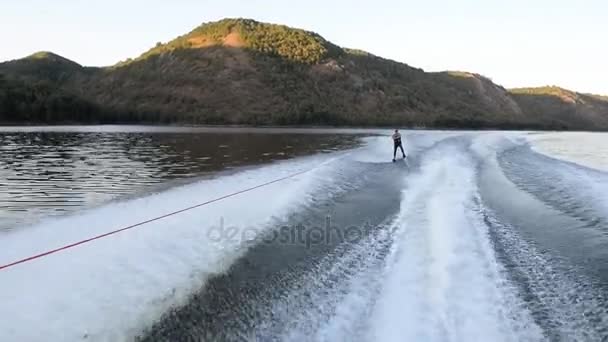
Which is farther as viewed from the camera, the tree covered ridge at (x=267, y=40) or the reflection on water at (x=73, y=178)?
the tree covered ridge at (x=267, y=40)

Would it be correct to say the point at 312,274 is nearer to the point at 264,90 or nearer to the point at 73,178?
the point at 73,178

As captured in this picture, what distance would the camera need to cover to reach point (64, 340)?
3.45 metres

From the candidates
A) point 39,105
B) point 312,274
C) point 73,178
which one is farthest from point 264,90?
point 312,274

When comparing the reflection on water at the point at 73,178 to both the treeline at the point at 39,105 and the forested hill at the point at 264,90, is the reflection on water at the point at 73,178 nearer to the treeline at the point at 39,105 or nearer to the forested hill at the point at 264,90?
the treeline at the point at 39,105

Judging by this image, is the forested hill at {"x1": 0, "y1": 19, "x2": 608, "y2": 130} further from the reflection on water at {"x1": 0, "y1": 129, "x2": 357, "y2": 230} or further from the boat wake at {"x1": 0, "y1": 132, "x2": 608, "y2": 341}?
the boat wake at {"x1": 0, "y1": 132, "x2": 608, "y2": 341}

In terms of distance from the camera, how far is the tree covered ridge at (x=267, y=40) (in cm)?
14388

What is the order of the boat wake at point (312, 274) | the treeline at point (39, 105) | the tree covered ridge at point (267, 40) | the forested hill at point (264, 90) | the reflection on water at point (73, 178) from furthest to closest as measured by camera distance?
the tree covered ridge at point (267, 40)
the forested hill at point (264, 90)
the treeline at point (39, 105)
the reflection on water at point (73, 178)
the boat wake at point (312, 274)

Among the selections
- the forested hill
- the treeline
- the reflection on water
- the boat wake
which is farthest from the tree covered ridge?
the boat wake

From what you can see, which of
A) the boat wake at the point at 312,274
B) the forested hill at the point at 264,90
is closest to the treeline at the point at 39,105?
the forested hill at the point at 264,90

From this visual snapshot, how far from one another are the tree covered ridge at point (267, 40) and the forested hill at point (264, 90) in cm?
35

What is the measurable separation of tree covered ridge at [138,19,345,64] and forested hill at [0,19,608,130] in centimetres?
35

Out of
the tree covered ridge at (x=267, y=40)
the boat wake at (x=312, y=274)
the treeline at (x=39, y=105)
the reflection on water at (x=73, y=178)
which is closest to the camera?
the boat wake at (x=312, y=274)

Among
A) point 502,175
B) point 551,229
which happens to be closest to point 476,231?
point 551,229

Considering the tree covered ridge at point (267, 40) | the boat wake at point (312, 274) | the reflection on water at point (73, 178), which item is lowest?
the reflection on water at point (73, 178)
